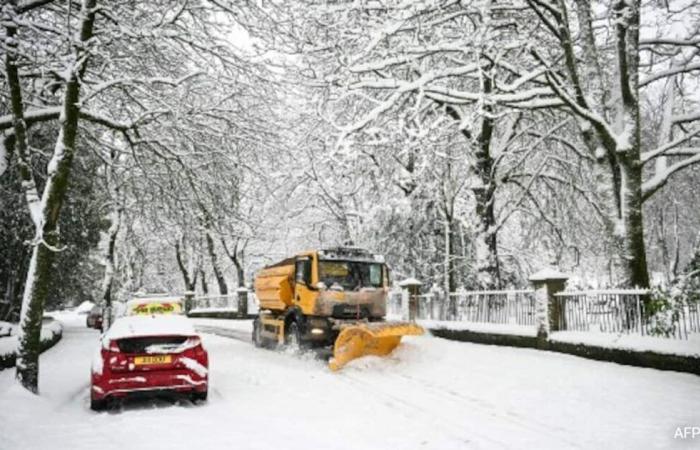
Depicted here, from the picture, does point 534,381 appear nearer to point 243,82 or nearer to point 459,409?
point 459,409

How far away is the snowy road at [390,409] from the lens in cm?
624

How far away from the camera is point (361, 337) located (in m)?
11.6

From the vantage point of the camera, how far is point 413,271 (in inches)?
853

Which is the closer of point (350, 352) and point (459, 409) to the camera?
point (459, 409)

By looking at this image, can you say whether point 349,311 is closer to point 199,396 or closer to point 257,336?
point 257,336

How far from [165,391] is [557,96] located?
1000cm

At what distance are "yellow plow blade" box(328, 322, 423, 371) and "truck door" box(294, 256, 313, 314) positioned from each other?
143 centimetres

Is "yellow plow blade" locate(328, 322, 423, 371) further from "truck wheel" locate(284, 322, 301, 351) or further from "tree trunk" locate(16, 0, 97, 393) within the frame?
"tree trunk" locate(16, 0, 97, 393)

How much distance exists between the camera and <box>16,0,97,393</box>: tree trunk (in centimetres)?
847

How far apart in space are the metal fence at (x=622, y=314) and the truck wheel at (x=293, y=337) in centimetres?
614

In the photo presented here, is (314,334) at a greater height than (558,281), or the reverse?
(558,281)

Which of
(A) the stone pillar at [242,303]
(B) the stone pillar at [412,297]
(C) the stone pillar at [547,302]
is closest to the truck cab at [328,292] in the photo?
(C) the stone pillar at [547,302]

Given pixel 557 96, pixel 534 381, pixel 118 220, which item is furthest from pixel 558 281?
pixel 118 220

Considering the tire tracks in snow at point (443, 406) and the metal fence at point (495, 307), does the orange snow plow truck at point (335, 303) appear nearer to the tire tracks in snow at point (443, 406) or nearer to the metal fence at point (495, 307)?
the tire tracks in snow at point (443, 406)
